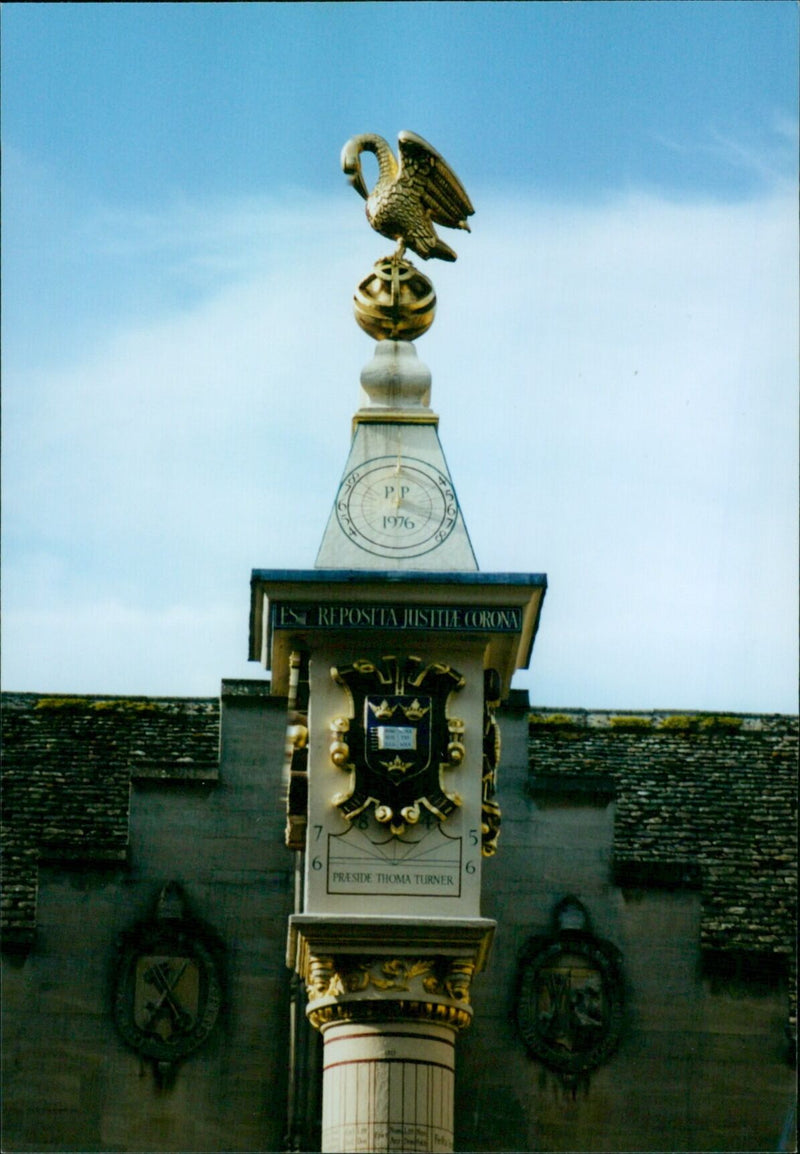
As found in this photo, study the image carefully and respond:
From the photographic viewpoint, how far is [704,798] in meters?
34.7

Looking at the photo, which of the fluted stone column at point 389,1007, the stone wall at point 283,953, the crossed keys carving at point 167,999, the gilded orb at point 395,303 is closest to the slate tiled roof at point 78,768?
the stone wall at point 283,953

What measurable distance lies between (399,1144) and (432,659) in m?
3.72

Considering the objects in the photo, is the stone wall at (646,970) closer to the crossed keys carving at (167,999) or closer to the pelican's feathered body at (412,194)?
the crossed keys carving at (167,999)

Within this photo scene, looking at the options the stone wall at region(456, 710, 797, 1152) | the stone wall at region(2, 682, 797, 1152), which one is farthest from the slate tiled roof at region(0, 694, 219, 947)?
the stone wall at region(456, 710, 797, 1152)

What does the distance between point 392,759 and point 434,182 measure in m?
5.30

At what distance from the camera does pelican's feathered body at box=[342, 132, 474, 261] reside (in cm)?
2716

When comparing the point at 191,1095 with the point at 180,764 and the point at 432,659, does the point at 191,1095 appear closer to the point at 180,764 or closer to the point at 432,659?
the point at 180,764

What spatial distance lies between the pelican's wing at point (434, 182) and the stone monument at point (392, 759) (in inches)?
75.3

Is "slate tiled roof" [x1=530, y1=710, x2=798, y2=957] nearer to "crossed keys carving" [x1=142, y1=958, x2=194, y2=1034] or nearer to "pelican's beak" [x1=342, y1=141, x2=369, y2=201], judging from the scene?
"crossed keys carving" [x1=142, y1=958, x2=194, y2=1034]

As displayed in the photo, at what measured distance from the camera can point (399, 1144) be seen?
77.7 feet

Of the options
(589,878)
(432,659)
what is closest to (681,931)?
(589,878)

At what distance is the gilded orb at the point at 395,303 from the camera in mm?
26703

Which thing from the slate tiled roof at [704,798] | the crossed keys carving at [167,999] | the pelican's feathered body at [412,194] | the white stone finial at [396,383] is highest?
the pelican's feathered body at [412,194]

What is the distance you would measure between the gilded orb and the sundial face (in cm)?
139
